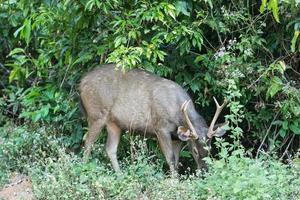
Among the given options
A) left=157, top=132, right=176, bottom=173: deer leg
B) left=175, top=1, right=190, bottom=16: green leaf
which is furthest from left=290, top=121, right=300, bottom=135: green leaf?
left=175, top=1, right=190, bottom=16: green leaf

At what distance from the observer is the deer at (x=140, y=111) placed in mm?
9516

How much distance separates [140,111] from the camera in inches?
384

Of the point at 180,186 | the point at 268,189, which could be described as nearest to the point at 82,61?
the point at 180,186

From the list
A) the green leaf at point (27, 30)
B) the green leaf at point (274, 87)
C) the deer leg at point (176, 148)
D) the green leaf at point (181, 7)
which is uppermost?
the green leaf at point (181, 7)

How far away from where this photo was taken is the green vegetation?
834 centimetres

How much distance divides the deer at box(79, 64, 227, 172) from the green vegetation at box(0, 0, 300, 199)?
7.8 inches

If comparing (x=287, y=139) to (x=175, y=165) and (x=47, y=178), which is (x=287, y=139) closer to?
(x=175, y=165)

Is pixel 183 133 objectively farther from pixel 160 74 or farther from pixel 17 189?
pixel 17 189

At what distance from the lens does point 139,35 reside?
9336mm

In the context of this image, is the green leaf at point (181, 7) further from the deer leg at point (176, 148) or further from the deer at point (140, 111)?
the deer leg at point (176, 148)

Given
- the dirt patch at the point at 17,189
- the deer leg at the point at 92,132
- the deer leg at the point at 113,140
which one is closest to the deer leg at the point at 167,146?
the deer leg at the point at 113,140

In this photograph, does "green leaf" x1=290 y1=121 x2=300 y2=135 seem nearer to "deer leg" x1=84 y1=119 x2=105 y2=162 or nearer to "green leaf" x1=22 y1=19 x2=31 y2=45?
"deer leg" x1=84 y1=119 x2=105 y2=162

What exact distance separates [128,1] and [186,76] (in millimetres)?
1453

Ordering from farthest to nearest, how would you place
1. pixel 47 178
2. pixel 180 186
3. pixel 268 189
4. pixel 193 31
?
1. pixel 193 31
2. pixel 47 178
3. pixel 180 186
4. pixel 268 189
